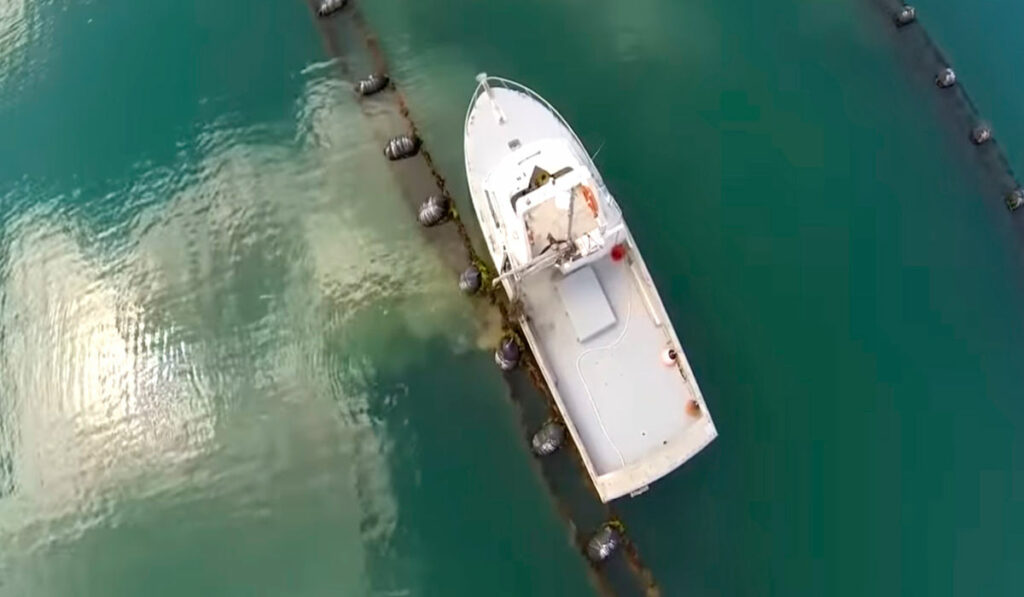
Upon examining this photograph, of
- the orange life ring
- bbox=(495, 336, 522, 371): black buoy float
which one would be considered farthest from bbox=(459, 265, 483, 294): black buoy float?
the orange life ring

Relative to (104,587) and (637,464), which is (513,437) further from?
(104,587)

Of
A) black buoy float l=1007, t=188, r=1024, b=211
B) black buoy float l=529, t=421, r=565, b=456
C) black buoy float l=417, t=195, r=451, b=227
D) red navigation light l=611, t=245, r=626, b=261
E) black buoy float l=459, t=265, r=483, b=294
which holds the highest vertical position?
black buoy float l=417, t=195, r=451, b=227

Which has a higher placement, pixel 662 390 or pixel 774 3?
pixel 774 3

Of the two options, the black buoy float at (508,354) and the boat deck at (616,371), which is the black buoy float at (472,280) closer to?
the black buoy float at (508,354)

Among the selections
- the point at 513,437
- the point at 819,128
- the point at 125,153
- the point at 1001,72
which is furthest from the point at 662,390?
the point at 125,153

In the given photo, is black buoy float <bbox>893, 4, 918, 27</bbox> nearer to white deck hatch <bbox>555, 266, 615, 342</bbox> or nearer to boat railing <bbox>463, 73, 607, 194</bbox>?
boat railing <bbox>463, 73, 607, 194</bbox>

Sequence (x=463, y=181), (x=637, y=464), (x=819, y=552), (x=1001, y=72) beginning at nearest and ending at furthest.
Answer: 1. (x=637, y=464)
2. (x=819, y=552)
3. (x=463, y=181)
4. (x=1001, y=72)

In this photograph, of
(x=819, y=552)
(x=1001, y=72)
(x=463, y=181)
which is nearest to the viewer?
(x=819, y=552)
